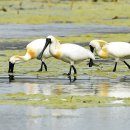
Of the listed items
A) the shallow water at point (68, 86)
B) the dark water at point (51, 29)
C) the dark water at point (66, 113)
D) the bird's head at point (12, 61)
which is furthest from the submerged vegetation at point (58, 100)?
the dark water at point (51, 29)

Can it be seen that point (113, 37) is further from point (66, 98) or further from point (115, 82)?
point (66, 98)

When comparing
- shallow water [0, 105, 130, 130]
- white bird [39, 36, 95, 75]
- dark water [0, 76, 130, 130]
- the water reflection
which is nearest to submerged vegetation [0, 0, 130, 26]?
white bird [39, 36, 95, 75]

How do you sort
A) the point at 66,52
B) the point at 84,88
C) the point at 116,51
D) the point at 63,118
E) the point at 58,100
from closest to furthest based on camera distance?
the point at 63,118 < the point at 58,100 < the point at 84,88 < the point at 66,52 < the point at 116,51

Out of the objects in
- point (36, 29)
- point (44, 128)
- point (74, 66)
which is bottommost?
point (36, 29)

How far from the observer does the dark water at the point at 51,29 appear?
34.3 m

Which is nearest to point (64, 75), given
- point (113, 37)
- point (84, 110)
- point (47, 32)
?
point (84, 110)

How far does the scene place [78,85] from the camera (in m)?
17.4

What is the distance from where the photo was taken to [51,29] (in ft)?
123

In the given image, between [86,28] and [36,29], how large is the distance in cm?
262

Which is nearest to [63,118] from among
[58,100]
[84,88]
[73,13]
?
[58,100]

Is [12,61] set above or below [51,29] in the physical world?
above

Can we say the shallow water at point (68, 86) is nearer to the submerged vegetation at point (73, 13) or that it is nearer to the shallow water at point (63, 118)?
the shallow water at point (63, 118)

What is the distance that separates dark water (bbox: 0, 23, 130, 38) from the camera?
3431 cm

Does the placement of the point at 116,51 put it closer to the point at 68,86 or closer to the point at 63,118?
the point at 68,86
